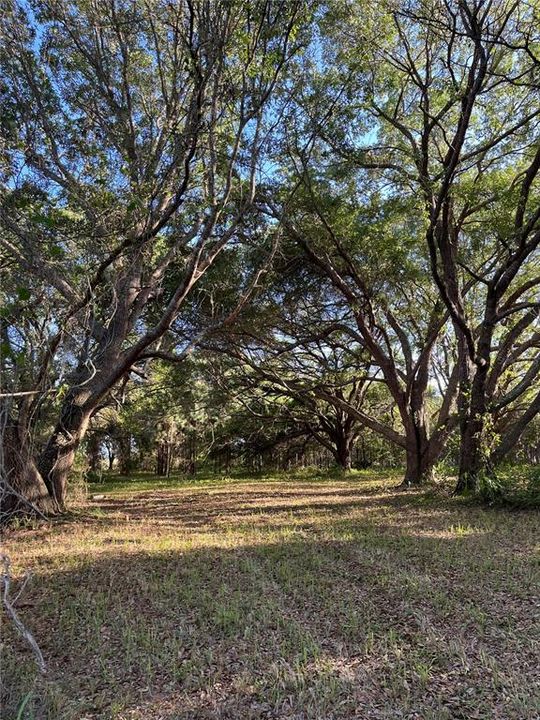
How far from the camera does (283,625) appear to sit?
3.29 meters

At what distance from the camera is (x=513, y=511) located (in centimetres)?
705

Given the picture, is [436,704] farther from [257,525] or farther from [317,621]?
[257,525]

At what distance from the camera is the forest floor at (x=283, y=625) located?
8.07ft

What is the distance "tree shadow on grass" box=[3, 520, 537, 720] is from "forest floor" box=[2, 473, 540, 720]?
0.04ft

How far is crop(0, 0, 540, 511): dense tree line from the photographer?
18.2 feet

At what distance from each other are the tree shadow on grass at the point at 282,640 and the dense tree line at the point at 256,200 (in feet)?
4.22

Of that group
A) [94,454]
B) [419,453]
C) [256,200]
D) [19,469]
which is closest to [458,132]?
[256,200]

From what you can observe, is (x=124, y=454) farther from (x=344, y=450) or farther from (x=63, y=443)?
(x=63, y=443)

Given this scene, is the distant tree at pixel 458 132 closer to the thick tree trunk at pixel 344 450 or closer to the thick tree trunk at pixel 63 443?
the thick tree trunk at pixel 63 443

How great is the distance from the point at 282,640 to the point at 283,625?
0.22m

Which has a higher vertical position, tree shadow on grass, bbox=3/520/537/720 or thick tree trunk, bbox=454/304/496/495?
thick tree trunk, bbox=454/304/496/495

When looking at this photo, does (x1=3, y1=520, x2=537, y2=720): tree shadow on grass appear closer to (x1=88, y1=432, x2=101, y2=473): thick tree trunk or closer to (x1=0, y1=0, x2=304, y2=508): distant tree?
(x1=0, y1=0, x2=304, y2=508): distant tree

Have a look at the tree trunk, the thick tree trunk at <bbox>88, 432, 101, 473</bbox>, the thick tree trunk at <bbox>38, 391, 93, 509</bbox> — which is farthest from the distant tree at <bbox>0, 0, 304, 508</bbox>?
the thick tree trunk at <bbox>88, 432, 101, 473</bbox>

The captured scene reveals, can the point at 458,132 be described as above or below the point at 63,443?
above
